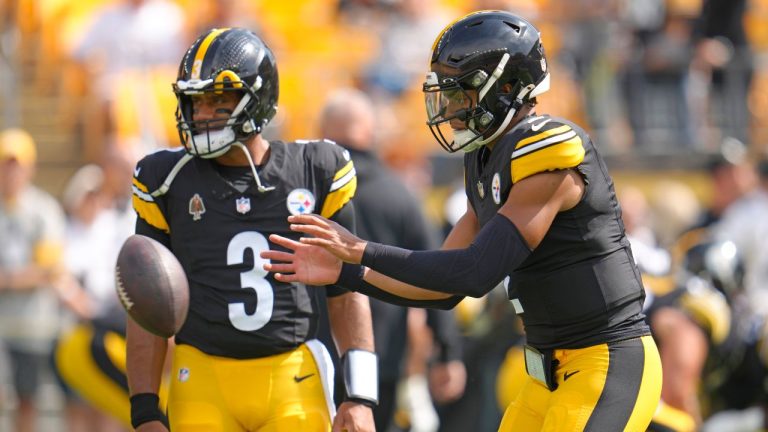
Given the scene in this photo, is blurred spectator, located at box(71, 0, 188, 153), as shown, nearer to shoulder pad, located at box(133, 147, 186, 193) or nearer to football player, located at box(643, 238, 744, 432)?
football player, located at box(643, 238, 744, 432)

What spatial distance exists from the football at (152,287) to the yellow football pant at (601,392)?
3.77 ft

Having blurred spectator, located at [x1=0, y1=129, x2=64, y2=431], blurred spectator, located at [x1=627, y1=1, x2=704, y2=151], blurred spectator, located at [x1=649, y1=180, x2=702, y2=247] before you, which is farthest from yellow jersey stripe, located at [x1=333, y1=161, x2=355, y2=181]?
blurred spectator, located at [x1=627, y1=1, x2=704, y2=151]

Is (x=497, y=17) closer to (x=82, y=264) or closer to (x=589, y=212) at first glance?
(x=589, y=212)

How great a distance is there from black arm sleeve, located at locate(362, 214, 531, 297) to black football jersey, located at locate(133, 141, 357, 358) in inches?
28.5

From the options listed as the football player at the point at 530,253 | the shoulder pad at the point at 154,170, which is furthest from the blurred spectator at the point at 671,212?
the shoulder pad at the point at 154,170

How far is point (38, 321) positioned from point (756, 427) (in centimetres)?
463

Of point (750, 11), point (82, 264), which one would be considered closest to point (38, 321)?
point (82, 264)

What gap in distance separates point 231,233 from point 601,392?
1373 millimetres

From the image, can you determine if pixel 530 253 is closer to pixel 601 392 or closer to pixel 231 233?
pixel 601 392

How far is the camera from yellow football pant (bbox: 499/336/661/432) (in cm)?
391

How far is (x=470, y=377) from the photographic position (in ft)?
25.5

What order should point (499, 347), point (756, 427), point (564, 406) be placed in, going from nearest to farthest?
point (564, 406), point (756, 427), point (499, 347)

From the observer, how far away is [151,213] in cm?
446

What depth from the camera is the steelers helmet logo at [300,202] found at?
4.45 meters
